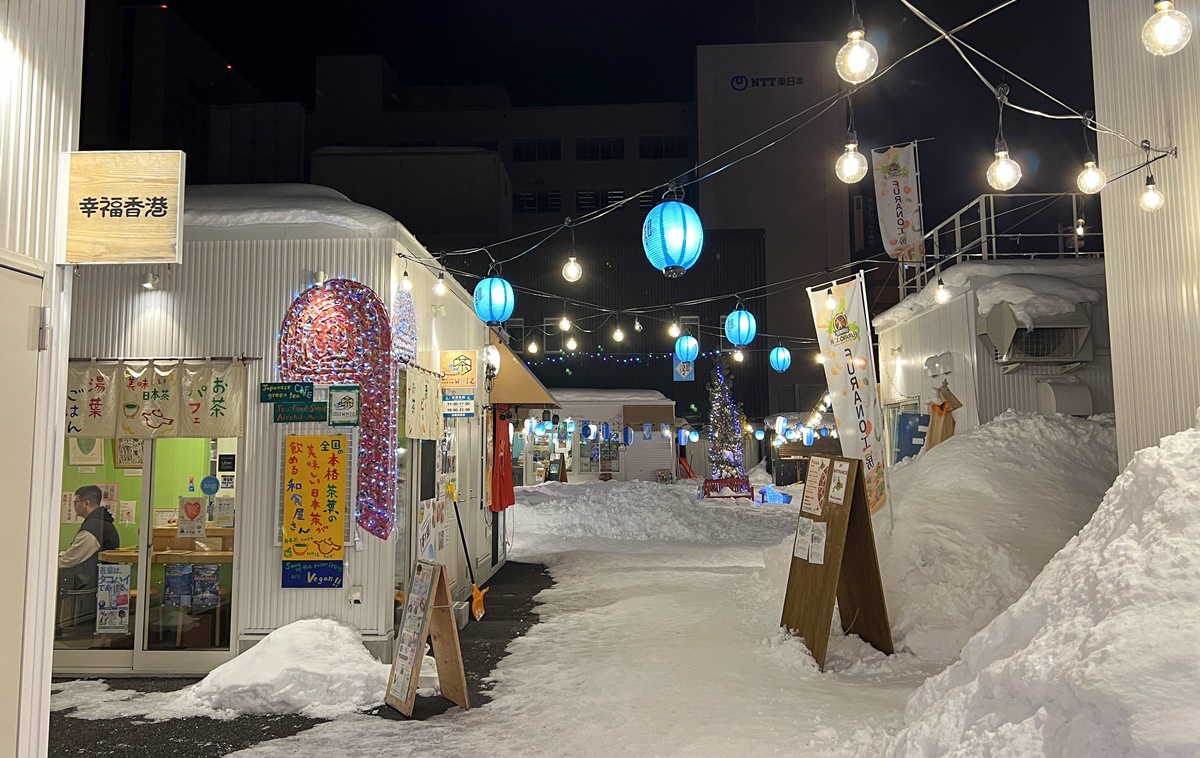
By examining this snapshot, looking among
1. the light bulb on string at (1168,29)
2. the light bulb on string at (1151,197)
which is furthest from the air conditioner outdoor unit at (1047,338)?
the light bulb on string at (1168,29)

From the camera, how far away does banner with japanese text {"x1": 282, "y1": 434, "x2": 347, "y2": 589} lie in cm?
746

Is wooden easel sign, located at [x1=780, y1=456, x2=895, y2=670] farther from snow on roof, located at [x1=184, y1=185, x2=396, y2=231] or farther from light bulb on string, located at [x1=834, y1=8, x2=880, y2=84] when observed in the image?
snow on roof, located at [x1=184, y1=185, x2=396, y2=231]

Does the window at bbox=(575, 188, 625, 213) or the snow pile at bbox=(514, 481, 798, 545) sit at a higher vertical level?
the window at bbox=(575, 188, 625, 213)

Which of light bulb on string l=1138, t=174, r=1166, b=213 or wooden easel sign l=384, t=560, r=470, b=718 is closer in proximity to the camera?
light bulb on string l=1138, t=174, r=1166, b=213

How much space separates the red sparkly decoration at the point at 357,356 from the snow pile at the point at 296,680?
45.0 inches

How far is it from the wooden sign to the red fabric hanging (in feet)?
30.3

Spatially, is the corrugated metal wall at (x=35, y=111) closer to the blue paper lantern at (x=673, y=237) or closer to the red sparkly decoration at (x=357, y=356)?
the red sparkly decoration at (x=357, y=356)

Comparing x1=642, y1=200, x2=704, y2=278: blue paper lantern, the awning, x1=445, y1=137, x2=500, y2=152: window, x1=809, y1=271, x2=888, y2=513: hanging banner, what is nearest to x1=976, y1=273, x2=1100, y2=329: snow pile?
x1=809, y1=271, x2=888, y2=513: hanging banner

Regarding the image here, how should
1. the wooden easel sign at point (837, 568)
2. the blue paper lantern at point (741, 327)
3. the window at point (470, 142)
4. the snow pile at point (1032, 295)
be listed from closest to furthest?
the wooden easel sign at point (837, 568)
the snow pile at point (1032, 295)
the blue paper lantern at point (741, 327)
the window at point (470, 142)

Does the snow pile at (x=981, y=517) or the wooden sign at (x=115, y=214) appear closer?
the wooden sign at (x=115, y=214)

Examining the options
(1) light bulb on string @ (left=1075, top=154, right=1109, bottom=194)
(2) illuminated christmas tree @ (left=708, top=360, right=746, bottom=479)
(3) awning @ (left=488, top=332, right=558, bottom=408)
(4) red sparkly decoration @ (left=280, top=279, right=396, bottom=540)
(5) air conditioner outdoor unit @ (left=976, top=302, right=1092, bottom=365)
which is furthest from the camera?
(2) illuminated christmas tree @ (left=708, top=360, right=746, bottom=479)

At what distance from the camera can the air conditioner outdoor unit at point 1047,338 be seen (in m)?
11.9

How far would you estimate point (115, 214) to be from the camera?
396cm

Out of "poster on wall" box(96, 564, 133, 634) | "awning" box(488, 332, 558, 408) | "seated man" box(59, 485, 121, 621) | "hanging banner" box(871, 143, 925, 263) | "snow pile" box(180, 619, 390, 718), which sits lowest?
"snow pile" box(180, 619, 390, 718)
